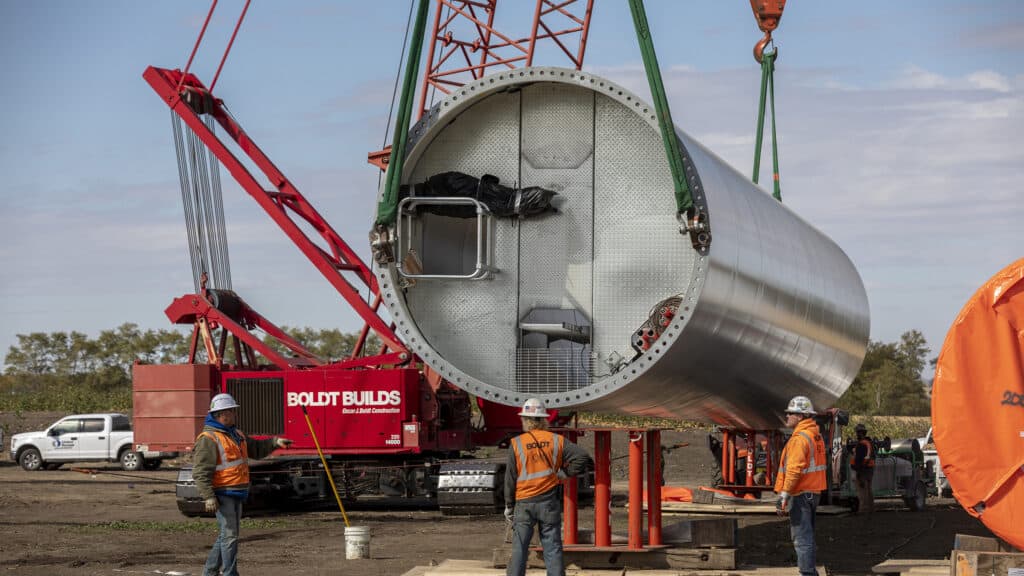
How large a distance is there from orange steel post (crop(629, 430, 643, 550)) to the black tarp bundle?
2276 mm

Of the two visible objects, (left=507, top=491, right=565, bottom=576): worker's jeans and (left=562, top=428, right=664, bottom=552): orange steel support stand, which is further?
(left=562, top=428, right=664, bottom=552): orange steel support stand

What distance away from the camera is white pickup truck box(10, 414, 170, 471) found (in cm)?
3734

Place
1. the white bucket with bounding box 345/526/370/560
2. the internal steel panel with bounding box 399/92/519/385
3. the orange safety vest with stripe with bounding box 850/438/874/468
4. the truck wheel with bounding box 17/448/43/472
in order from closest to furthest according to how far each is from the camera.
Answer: the internal steel panel with bounding box 399/92/519/385 < the white bucket with bounding box 345/526/370/560 < the orange safety vest with stripe with bounding box 850/438/874/468 < the truck wheel with bounding box 17/448/43/472

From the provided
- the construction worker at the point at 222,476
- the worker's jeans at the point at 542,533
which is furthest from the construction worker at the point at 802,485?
the construction worker at the point at 222,476

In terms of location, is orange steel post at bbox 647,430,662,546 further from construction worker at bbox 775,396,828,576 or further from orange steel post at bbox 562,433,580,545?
construction worker at bbox 775,396,828,576

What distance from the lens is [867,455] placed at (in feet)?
73.4

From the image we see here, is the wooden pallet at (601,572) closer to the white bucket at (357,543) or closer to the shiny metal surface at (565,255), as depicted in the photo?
the shiny metal surface at (565,255)

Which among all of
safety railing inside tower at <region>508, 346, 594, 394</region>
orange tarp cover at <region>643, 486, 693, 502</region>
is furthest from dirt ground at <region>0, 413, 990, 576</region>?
safety railing inside tower at <region>508, 346, 594, 394</region>

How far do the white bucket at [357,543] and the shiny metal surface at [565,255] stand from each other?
13.9 ft

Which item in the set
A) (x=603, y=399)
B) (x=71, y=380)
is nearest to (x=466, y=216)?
(x=603, y=399)

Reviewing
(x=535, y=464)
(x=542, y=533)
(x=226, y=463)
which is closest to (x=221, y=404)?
(x=226, y=463)

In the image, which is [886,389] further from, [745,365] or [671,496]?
[745,365]

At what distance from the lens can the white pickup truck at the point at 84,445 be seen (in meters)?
37.3

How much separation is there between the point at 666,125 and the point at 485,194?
1923 mm
